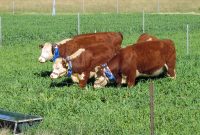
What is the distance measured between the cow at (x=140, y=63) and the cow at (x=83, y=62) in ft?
1.85

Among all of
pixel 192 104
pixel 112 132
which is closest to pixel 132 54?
pixel 192 104

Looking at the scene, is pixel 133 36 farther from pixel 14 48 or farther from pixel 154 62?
pixel 154 62

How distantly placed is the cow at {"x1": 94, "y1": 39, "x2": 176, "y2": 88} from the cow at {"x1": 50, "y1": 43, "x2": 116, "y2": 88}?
0.56m

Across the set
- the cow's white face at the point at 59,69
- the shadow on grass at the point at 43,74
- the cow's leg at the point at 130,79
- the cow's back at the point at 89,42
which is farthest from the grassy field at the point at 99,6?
the cow's leg at the point at 130,79

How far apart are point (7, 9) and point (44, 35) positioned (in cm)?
3874

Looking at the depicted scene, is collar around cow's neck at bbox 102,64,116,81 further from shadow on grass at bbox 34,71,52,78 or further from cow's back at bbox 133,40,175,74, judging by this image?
shadow on grass at bbox 34,71,52,78

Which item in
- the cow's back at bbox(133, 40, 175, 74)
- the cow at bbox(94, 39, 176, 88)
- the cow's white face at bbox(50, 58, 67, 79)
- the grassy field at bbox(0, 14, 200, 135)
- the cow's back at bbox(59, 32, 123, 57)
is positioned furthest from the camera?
the cow's back at bbox(59, 32, 123, 57)

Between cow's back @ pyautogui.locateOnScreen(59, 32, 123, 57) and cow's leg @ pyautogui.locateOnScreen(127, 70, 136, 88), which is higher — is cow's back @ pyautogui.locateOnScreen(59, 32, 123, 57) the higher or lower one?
the higher one

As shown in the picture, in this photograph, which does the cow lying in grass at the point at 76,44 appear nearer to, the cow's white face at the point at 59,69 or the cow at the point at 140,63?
the cow at the point at 140,63

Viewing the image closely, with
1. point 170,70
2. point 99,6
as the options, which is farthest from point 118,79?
point 99,6

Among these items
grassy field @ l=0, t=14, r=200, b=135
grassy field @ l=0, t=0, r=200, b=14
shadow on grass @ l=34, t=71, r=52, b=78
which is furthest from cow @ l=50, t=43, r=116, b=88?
grassy field @ l=0, t=0, r=200, b=14

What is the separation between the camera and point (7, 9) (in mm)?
66688

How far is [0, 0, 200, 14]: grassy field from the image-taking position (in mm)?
67000

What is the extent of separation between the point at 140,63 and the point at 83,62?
1.34 m
